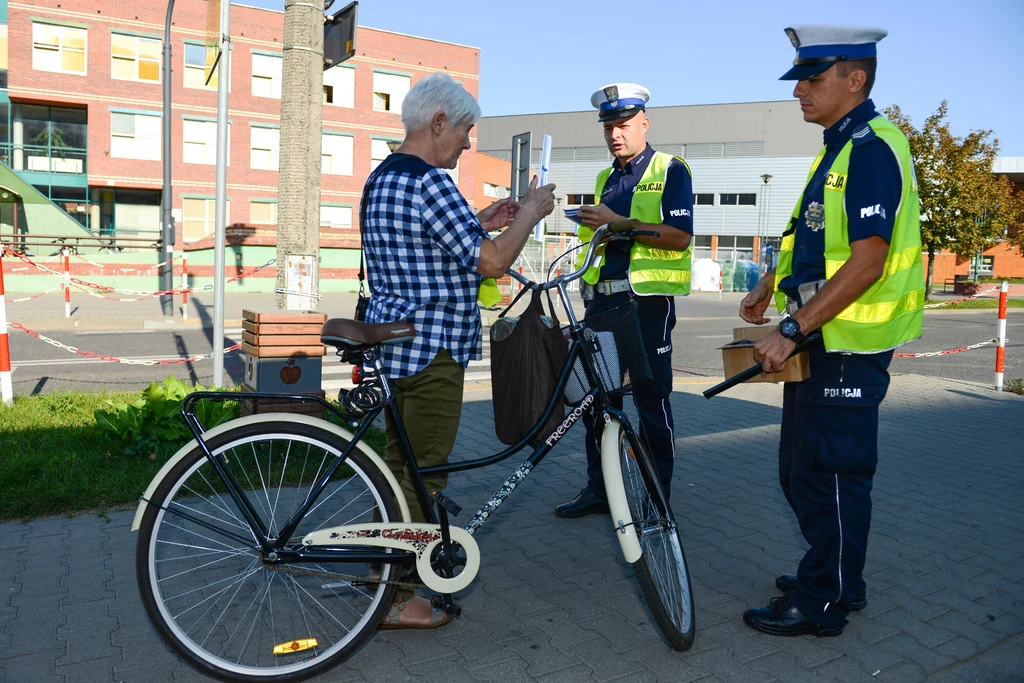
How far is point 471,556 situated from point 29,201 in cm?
3467

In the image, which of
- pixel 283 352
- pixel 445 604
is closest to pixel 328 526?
pixel 445 604

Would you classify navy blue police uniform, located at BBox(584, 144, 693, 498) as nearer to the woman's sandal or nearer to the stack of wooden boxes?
the woman's sandal

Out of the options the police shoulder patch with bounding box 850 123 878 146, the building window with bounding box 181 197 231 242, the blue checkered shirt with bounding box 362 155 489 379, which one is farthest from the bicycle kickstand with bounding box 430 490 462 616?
the building window with bounding box 181 197 231 242

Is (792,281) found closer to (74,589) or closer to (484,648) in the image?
(484,648)

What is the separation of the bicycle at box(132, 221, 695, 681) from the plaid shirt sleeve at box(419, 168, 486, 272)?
0.33 meters

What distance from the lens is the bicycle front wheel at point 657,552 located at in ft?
9.95

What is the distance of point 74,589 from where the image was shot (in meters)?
3.58

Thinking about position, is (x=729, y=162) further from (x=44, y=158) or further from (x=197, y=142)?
(x=44, y=158)

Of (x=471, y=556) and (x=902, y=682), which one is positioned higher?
(x=471, y=556)

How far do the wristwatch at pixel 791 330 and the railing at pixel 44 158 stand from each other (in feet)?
129

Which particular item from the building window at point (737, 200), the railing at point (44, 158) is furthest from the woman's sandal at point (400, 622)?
the building window at point (737, 200)

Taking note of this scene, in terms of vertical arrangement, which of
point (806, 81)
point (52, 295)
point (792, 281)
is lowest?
point (52, 295)

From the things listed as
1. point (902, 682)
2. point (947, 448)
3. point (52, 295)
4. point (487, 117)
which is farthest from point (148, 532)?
point (487, 117)

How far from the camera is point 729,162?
189 feet
